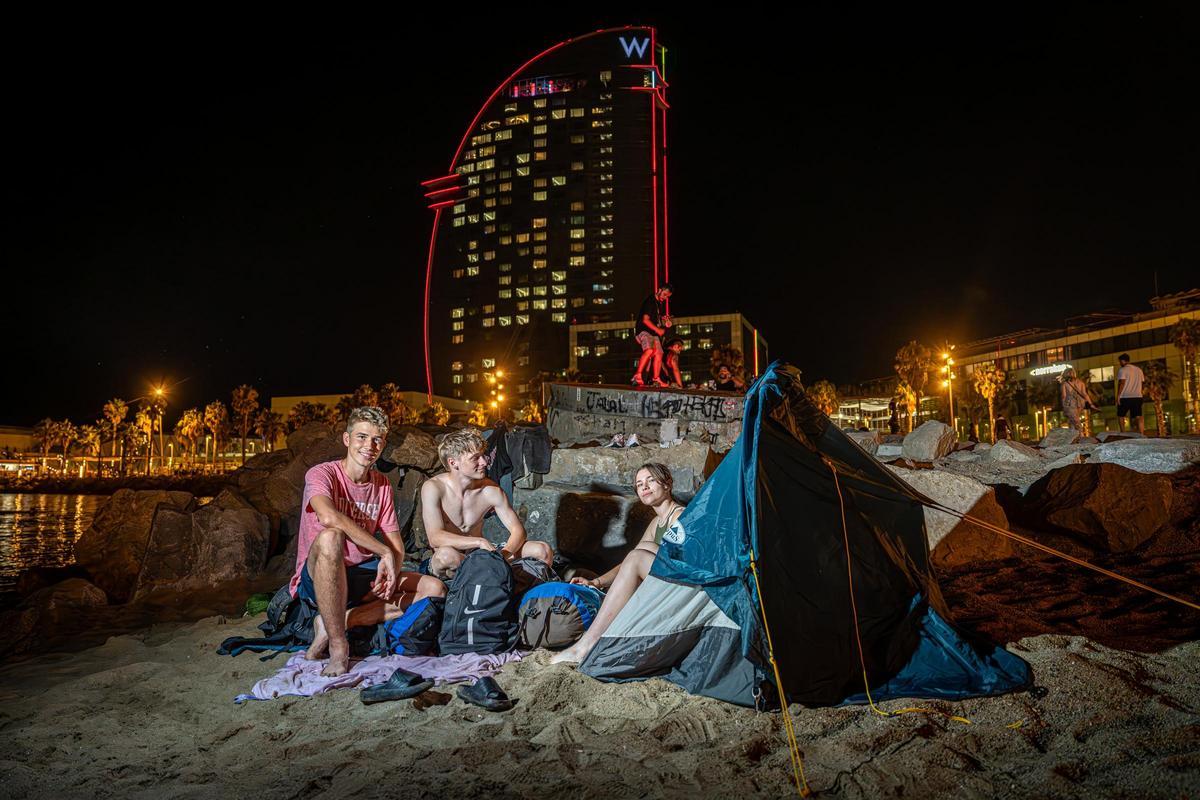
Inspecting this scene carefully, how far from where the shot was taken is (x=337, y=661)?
14.6ft

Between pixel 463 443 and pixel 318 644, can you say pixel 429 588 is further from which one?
pixel 463 443

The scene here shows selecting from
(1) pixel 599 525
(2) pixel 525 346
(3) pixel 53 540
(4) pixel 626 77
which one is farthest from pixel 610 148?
(1) pixel 599 525

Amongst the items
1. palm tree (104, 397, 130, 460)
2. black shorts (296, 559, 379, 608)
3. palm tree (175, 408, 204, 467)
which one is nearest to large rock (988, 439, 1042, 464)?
black shorts (296, 559, 379, 608)

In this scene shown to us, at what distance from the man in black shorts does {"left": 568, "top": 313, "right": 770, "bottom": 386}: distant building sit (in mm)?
76932

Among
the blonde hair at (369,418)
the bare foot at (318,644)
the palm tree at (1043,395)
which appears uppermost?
the palm tree at (1043,395)

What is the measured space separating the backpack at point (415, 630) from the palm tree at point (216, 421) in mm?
88358

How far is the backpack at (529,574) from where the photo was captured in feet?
18.2

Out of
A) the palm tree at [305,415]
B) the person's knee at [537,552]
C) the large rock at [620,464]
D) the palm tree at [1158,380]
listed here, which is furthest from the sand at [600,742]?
the palm tree at [305,415]

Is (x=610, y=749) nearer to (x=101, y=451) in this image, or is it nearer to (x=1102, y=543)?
(x=1102, y=543)

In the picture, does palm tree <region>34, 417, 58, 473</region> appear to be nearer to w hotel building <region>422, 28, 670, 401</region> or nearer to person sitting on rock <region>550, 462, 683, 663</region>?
w hotel building <region>422, 28, 670, 401</region>

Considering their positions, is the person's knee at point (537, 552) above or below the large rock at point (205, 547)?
above

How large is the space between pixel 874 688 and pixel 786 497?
1275 mm

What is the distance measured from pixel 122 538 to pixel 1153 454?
1723 cm

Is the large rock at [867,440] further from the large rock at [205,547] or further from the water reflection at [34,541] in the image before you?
the water reflection at [34,541]
